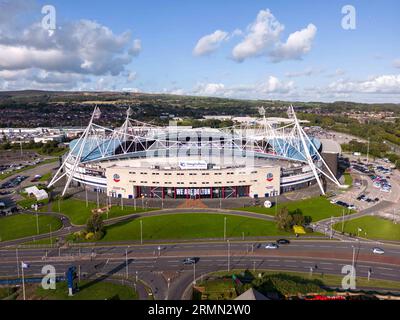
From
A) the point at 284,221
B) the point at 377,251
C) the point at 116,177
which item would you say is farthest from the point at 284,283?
the point at 116,177

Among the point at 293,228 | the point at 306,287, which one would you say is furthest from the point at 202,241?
the point at 306,287

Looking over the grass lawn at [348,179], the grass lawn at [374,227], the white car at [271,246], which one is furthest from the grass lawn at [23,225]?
the grass lawn at [348,179]

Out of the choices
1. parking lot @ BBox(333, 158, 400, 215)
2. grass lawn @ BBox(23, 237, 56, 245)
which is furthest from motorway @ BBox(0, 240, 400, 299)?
parking lot @ BBox(333, 158, 400, 215)

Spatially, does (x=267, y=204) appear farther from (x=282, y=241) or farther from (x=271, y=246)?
(x=271, y=246)

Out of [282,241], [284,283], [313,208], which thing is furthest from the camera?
[313,208]

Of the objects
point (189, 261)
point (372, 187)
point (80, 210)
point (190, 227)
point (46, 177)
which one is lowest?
point (189, 261)
